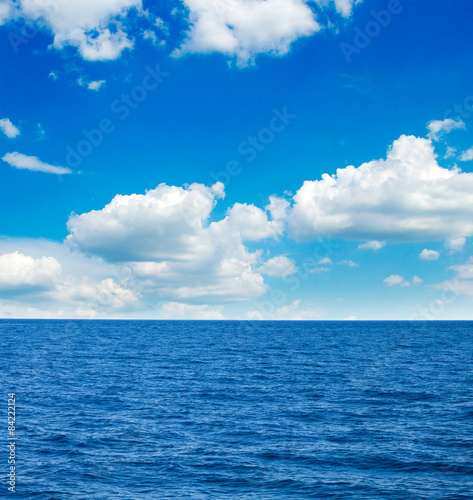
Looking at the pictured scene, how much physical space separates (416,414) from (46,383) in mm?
40777

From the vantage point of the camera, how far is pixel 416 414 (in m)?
35.3

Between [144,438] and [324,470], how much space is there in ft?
42.0

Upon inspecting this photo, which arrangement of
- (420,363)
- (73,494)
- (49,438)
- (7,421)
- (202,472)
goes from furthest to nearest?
(420,363), (7,421), (49,438), (202,472), (73,494)

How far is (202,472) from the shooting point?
77.3 ft

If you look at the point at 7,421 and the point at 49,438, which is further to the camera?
the point at 7,421

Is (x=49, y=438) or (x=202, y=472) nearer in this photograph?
(x=202, y=472)

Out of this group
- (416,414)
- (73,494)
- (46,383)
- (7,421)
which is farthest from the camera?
(46,383)

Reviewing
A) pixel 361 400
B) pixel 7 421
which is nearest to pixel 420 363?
pixel 361 400

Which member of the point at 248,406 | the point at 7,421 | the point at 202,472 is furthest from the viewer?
the point at 248,406

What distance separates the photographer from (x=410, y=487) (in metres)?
21.6

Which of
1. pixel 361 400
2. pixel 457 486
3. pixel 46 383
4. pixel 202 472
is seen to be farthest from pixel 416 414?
pixel 46 383

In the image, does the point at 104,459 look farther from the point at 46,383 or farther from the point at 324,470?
the point at 46,383

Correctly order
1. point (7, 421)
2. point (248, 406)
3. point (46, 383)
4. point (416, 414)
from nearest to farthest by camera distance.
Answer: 1. point (7, 421)
2. point (416, 414)
3. point (248, 406)
4. point (46, 383)

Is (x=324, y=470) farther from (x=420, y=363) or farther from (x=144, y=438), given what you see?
(x=420, y=363)
